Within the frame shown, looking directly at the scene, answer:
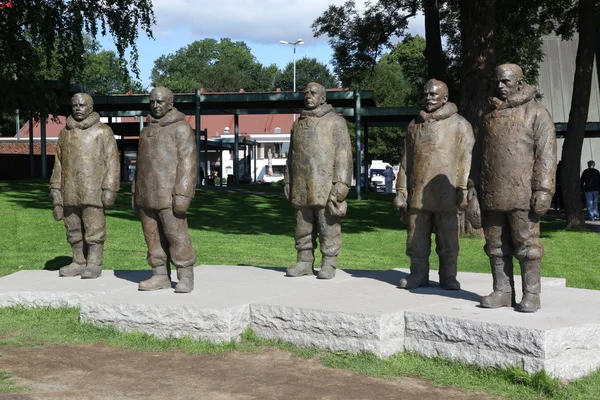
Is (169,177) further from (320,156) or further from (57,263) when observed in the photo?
(57,263)

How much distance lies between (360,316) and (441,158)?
1.97m

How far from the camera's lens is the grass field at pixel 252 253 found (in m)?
6.36

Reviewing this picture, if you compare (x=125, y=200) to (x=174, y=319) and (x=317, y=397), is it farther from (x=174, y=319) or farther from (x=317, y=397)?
(x=317, y=397)

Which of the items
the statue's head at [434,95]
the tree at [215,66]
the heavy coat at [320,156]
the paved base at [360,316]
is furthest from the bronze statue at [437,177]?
the tree at [215,66]

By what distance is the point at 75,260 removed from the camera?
375 inches

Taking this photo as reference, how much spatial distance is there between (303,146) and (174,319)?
249cm

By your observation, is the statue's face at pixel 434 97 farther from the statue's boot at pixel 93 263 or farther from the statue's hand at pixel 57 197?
the statue's hand at pixel 57 197

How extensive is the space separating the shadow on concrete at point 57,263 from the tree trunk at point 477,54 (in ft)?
26.2

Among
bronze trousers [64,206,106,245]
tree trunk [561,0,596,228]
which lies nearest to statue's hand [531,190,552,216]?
bronze trousers [64,206,106,245]

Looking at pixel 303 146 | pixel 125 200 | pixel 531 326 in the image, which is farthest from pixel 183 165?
pixel 125 200

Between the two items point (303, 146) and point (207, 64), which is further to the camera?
point (207, 64)

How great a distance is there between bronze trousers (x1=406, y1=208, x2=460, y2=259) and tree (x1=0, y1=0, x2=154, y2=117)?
562 inches

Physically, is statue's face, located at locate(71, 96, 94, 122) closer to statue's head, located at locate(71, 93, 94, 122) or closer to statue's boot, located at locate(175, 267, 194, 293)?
statue's head, located at locate(71, 93, 94, 122)

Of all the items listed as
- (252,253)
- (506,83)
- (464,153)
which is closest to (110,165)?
(464,153)
